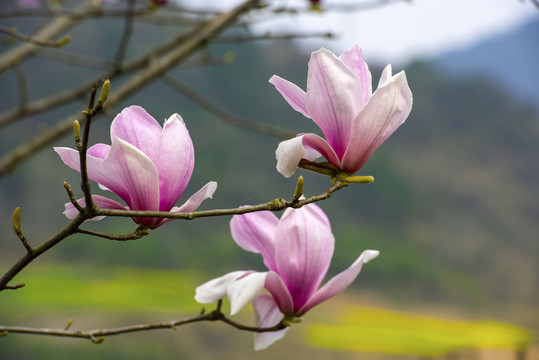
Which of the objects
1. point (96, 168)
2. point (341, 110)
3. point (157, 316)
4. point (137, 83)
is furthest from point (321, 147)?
point (157, 316)

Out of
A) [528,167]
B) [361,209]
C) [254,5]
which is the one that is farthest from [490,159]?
[254,5]

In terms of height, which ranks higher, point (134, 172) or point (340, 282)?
point (134, 172)

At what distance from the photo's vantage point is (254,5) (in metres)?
0.90

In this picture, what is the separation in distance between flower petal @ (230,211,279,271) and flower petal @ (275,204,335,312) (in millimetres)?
15

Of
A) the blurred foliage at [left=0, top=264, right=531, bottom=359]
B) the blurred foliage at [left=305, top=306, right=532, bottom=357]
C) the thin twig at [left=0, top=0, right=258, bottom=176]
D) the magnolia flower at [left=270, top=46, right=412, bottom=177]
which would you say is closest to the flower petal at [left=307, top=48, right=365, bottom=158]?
the magnolia flower at [left=270, top=46, right=412, bottom=177]

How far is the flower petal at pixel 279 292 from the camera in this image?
1.38 ft

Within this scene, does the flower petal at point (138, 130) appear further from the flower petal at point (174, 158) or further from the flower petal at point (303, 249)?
the flower petal at point (303, 249)

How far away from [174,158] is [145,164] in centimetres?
2

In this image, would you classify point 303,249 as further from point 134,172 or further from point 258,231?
point 134,172

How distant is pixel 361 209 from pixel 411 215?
1497 mm

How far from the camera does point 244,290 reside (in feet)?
1.26

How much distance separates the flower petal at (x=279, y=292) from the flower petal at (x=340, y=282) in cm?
1

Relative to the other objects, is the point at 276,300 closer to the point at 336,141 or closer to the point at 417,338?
the point at 336,141

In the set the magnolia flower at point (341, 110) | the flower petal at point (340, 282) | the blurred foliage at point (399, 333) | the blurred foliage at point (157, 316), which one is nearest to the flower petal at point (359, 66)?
the magnolia flower at point (341, 110)
